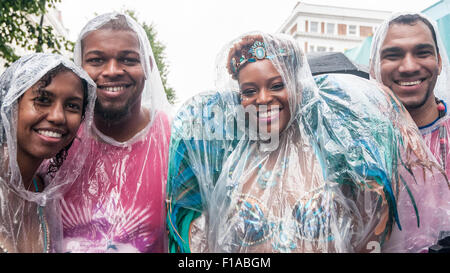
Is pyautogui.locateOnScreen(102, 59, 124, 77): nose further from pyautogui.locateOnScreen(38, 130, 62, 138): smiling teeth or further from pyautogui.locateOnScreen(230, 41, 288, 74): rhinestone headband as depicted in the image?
pyautogui.locateOnScreen(230, 41, 288, 74): rhinestone headband

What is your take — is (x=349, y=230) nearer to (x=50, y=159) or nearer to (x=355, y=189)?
(x=355, y=189)

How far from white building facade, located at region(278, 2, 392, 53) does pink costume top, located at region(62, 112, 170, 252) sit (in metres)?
23.1

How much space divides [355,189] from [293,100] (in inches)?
17.7

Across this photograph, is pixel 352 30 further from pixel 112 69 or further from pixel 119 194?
pixel 119 194

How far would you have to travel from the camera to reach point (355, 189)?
4.12ft

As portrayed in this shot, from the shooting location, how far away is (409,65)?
67.1 inches

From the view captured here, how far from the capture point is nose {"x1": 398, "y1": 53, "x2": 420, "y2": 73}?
5.57 feet

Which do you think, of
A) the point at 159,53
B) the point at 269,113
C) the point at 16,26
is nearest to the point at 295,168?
the point at 269,113

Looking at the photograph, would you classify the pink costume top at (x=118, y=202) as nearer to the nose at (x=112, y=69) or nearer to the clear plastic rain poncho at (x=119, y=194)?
the clear plastic rain poncho at (x=119, y=194)

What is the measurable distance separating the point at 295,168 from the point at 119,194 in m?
0.82

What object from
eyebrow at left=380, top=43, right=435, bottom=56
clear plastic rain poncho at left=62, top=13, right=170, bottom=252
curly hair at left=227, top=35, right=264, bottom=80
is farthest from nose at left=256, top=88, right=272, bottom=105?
eyebrow at left=380, top=43, right=435, bottom=56

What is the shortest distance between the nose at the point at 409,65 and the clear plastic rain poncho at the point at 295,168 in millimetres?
406

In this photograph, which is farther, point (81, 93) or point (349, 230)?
point (81, 93)

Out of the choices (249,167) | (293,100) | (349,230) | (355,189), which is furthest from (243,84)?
(349,230)
